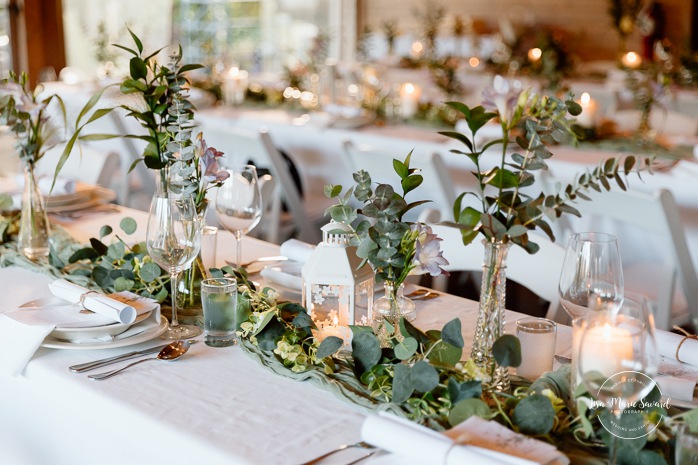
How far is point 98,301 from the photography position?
61.4 inches

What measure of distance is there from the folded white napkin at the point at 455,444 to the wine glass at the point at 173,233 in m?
0.55

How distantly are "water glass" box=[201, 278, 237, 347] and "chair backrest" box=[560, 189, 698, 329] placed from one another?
129 centimetres

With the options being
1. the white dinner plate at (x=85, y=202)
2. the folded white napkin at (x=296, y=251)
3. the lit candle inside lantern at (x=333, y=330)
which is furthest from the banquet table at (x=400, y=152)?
the lit candle inside lantern at (x=333, y=330)

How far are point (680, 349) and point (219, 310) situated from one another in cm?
77

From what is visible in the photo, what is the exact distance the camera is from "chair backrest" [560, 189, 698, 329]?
2445 mm

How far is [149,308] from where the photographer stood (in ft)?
5.21

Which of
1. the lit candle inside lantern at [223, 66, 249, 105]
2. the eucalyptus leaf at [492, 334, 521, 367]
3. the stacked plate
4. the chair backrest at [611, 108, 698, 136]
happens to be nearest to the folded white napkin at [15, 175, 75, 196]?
the stacked plate

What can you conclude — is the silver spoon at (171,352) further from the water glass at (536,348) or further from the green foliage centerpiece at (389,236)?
the water glass at (536,348)

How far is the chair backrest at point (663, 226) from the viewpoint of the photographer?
2445 millimetres

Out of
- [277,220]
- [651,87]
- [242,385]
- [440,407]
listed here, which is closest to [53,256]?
[242,385]

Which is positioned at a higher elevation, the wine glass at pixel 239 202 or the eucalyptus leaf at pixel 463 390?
the wine glass at pixel 239 202

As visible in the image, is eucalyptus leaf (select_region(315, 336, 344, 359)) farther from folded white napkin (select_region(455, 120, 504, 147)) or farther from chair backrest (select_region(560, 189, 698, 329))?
folded white napkin (select_region(455, 120, 504, 147))

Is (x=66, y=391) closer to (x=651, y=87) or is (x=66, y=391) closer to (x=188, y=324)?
(x=188, y=324)

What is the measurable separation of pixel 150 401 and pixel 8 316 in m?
0.38
